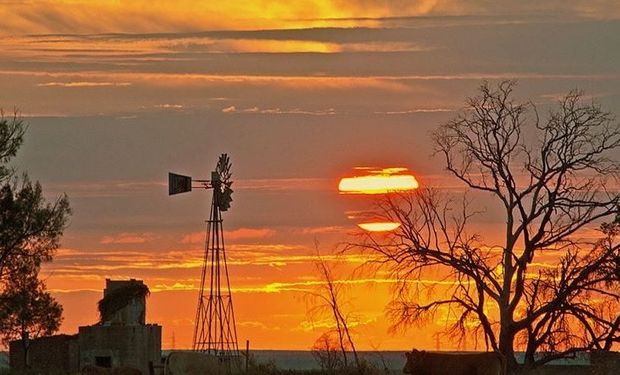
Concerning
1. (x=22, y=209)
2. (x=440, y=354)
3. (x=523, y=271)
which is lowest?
(x=440, y=354)

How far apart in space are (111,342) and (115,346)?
0.26m

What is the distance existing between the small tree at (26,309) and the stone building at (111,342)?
835 millimetres

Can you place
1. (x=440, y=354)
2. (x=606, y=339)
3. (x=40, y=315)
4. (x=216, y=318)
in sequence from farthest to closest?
(x=40, y=315)
(x=216, y=318)
(x=606, y=339)
(x=440, y=354)

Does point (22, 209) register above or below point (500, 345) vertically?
above

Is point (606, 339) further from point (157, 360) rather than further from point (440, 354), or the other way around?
point (157, 360)

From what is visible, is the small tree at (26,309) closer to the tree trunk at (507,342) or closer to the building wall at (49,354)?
the building wall at (49,354)

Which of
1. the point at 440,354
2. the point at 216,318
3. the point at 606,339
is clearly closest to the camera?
the point at 440,354

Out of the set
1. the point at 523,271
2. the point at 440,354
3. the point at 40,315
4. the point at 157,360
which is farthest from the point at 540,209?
the point at 40,315

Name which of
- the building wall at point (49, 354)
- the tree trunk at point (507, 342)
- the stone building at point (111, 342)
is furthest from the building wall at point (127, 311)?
the tree trunk at point (507, 342)

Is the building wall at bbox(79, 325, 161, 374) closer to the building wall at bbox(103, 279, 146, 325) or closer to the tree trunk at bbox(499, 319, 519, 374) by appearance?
the building wall at bbox(103, 279, 146, 325)

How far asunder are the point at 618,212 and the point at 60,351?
26211mm

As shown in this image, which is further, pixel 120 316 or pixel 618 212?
pixel 120 316

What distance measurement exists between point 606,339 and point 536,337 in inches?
110

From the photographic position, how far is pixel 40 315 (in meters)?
73.0
